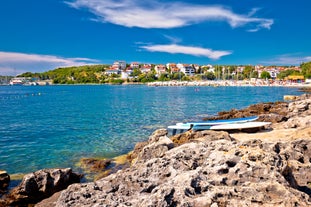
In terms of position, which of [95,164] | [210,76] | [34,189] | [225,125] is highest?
[210,76]

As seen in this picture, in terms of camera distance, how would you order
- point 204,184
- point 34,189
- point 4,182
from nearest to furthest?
point 204,184 < point 34,189 < point 4,182

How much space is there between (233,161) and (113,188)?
2.76 m

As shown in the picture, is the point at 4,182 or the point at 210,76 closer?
the point at 4,182

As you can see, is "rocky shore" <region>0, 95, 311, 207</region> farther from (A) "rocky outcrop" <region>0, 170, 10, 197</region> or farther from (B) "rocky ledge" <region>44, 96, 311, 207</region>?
(A) "rocky outcrop" <region>0, 170, 10, 197</region>

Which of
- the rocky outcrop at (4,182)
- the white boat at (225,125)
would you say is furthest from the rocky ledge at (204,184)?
the white boat at (225,125)

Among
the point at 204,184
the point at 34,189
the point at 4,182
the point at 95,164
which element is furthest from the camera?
the point at 95,164

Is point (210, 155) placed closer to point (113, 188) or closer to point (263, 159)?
point (263, 159)

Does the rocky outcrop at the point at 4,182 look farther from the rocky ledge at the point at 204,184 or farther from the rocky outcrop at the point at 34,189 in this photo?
the rocky ledge at the point at 204,184

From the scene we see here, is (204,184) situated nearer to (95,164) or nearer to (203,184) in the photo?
(203,184)

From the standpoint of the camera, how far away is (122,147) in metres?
18.5

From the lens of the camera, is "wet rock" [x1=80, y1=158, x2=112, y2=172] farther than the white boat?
No

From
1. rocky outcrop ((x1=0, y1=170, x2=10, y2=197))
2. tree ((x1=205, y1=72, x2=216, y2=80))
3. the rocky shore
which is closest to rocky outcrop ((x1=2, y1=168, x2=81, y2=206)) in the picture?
rocky outcrop ((x1=0, y1=170, x2=10, y2=197))

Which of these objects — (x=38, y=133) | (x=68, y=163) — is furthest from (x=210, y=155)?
(x=38, y=133)

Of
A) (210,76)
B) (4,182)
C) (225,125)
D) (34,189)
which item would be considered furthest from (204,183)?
(210,76)
